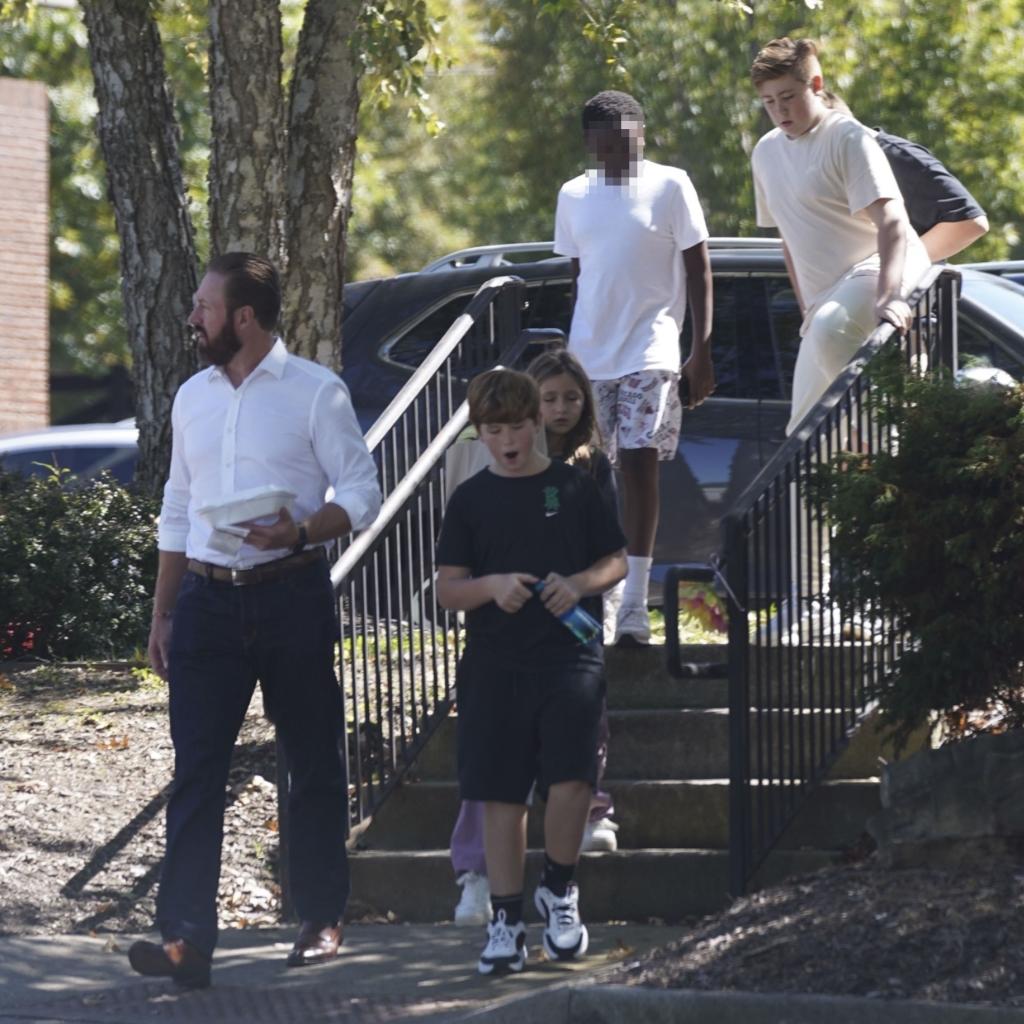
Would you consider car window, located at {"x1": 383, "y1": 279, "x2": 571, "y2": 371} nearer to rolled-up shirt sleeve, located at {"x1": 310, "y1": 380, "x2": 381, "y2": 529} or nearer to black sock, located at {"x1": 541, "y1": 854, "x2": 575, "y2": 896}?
rolled-up shirt sleeve, located at {"x1": 310, "y1": 380, "x2": 381, "y2": 529}

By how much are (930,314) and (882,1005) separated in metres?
3.41

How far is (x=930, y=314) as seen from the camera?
24.3ft

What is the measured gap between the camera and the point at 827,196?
7.42m

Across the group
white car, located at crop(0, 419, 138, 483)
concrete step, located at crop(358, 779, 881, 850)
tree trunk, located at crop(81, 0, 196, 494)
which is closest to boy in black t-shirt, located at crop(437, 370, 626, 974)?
concrete step, located at crop(358, 779, 881, 850)

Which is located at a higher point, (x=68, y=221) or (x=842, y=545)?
(x=68, y=221)

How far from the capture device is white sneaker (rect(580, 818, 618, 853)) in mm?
6504

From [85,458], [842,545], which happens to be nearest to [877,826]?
[842,545]

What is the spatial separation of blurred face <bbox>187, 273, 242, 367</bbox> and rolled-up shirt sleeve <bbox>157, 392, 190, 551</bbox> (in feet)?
0.72

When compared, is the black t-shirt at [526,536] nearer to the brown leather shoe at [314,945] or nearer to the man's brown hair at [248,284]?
the man's brown hair at [248,284]

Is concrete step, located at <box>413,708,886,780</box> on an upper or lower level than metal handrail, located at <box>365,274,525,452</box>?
lower

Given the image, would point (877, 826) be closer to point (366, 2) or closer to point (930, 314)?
point (930, 314)

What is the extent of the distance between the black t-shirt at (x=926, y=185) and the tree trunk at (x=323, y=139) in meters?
3.23

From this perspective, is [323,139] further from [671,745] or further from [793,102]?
[671,745]

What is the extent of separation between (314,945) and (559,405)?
5.91 ft
